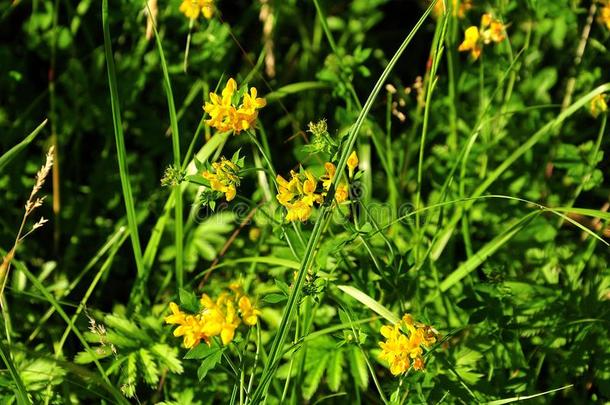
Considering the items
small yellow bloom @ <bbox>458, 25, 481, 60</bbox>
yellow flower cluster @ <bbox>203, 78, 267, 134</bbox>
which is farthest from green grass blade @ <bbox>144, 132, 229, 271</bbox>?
small yellow bloom @ <bbox>458, 25, 481, 60</bbox>

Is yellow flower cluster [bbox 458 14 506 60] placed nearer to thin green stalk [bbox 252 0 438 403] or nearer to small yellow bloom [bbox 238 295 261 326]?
thin green stalk [bbox 252 0 438 403]

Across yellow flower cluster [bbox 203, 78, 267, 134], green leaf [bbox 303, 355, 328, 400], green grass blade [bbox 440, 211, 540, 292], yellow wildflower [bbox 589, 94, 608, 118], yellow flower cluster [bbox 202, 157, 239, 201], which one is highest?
yellow flower cluster [bbox 203, 78, 267, 134]

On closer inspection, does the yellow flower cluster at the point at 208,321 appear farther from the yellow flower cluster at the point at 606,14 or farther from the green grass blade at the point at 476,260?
the yellow flower cluster at the point at 606,14

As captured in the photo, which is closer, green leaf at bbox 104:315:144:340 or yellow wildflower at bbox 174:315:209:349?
yellow wildflower at bbox 174:315:209:349

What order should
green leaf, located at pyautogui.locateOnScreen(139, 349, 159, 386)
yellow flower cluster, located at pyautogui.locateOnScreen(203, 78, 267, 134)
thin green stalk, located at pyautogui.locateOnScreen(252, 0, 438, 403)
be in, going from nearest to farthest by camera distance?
thin green stalk, located at pyautogui.locateOnScreen(252, 0, 438, 403)
yellow flower cluster, located at pyautogui.locateOnScreen(203, 78, 267, 134)
green leaf, located at pyautogui.locateOnScreen(139, 349, 159, 386)

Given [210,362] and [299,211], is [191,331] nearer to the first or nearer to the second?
[210,362]

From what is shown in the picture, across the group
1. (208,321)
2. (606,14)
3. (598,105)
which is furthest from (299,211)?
(606,14)

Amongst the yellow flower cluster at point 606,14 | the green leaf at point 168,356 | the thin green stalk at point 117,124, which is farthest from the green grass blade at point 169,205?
the yellow flower cluster at point 606,14
